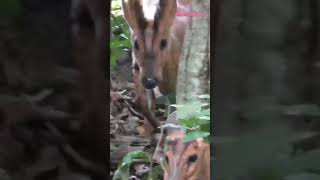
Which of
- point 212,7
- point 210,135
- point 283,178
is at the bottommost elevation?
point 283,178

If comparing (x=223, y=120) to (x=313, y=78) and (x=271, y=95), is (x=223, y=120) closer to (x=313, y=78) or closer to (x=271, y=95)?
(x=271, y=95)

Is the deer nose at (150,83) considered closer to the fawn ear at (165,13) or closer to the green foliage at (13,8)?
the fawn ear at (165,13)

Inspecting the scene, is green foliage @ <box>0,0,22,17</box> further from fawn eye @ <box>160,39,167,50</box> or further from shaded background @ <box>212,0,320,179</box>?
shaded background @ <box>212,0,320,179</box>

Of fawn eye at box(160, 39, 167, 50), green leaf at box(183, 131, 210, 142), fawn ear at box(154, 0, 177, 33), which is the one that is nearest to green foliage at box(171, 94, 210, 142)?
green leaf at box(183, 131, 210, 142)

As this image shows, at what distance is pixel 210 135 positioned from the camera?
318 cm

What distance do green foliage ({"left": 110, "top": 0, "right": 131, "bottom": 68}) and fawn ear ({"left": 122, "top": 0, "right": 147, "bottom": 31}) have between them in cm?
3

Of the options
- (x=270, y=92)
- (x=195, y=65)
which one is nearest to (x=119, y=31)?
(x=195, y=65)

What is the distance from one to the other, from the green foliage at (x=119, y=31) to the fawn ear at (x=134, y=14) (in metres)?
0.03

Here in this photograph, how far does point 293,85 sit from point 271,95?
0.48ft

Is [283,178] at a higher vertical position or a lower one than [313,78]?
lower

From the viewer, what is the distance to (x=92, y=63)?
326cm

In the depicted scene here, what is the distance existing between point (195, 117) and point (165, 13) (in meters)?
0.60

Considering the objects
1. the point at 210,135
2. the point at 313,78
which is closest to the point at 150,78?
the point at 210,135

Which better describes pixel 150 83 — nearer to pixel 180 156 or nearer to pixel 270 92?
pixel 180 156
